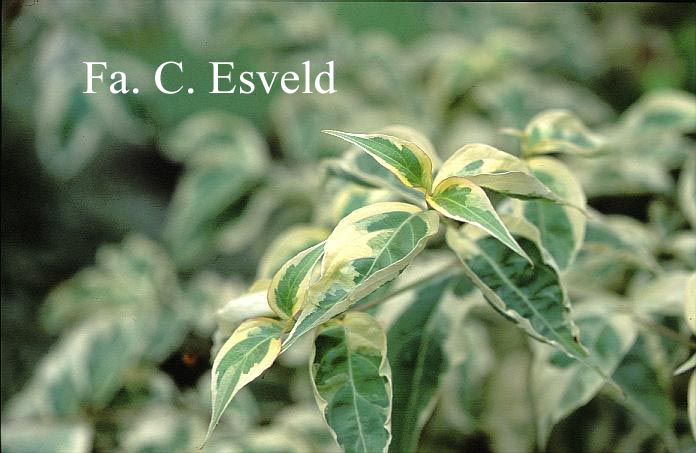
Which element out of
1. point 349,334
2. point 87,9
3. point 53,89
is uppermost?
point 87,9

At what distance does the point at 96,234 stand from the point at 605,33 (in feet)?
4.13

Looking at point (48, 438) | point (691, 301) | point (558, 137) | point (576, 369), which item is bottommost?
point (48, 438)

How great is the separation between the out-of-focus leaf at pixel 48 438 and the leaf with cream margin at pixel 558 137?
57 cm

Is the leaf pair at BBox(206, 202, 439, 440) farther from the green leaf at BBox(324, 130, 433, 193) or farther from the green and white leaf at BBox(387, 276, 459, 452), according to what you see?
the green and white leaf at BBox(387, 276, 459, 452)

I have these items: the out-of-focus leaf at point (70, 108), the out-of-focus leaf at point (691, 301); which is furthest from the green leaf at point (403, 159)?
the out-of-focus leaf at point (70, 108)

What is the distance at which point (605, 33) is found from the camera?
1.68 m

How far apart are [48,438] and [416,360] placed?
447mm

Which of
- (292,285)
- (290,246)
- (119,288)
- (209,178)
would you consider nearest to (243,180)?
(209,178)

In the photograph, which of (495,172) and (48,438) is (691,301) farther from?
(48,438)

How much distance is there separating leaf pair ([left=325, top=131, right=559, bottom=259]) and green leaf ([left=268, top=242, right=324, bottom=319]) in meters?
0.09

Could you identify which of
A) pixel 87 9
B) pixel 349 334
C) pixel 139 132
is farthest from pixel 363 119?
pixel 349 334

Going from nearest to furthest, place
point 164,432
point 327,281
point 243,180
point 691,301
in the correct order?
1. point 327,281
2. point 691,301
3. point 164,432
4. point 243,180

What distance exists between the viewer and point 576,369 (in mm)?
676

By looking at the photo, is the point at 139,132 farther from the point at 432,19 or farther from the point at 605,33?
the point at 605,33
